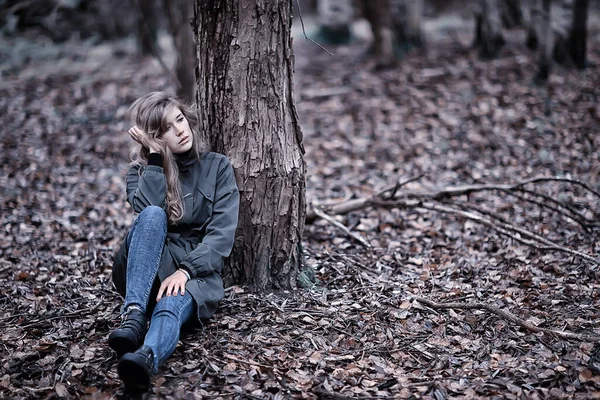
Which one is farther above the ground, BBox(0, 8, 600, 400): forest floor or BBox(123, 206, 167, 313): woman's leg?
BBox(123, 206, 167, 313): woman's leg

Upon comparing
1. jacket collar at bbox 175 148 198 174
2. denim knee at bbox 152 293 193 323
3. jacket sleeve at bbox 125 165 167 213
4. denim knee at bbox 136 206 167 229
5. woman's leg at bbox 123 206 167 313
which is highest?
jacket collar at bbox 175 148 198 174

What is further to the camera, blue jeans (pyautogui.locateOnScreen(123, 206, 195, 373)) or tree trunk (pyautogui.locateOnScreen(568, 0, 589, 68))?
tree trunk (pyautogui.locateOnScreen(568, 0, 589, 68))

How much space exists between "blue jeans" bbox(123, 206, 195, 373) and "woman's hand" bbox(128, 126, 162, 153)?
1.28 ft

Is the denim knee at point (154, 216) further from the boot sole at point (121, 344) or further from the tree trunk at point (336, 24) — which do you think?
the tree trunk at point (336, 24)

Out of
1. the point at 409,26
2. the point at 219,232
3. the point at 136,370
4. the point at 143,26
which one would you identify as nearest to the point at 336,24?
the point at 409,26

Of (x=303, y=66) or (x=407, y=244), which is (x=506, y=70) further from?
(x=407, y=244)

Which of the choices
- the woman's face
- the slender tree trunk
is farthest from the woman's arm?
the slender tree trunk

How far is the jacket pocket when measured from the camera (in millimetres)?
3617

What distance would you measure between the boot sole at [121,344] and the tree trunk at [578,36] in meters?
9.07

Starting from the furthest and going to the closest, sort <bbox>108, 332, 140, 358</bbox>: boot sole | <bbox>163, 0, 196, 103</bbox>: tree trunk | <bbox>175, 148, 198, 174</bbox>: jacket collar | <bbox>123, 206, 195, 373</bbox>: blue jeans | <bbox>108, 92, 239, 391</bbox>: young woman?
<bbox>163, 0, 196, 103</bbox>: tree trunk → <bbox>175, 148, 198, 174</bbox>: jacket collar → <bbox>108, 92, 239, 391</bbox>: young woman → <bbox>123, 206, 195, 373</bbox>: blue jeans → <bbox>108, 332, 140, 358</bbox>: boot sole

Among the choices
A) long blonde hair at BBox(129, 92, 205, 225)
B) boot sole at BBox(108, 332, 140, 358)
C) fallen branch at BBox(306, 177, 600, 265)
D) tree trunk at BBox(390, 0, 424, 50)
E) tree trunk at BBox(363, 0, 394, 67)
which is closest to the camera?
boot sole at BBox(108, 332, 140, 358)

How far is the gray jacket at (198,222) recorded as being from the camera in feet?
11.3

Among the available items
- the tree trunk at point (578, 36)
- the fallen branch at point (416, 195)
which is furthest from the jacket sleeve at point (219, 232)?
the tree trunk at point (578, 36)

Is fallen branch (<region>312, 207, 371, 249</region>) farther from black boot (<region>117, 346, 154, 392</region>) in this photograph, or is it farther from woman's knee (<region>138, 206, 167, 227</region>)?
black boot (<region>117, 346, 154, 392</region>)
